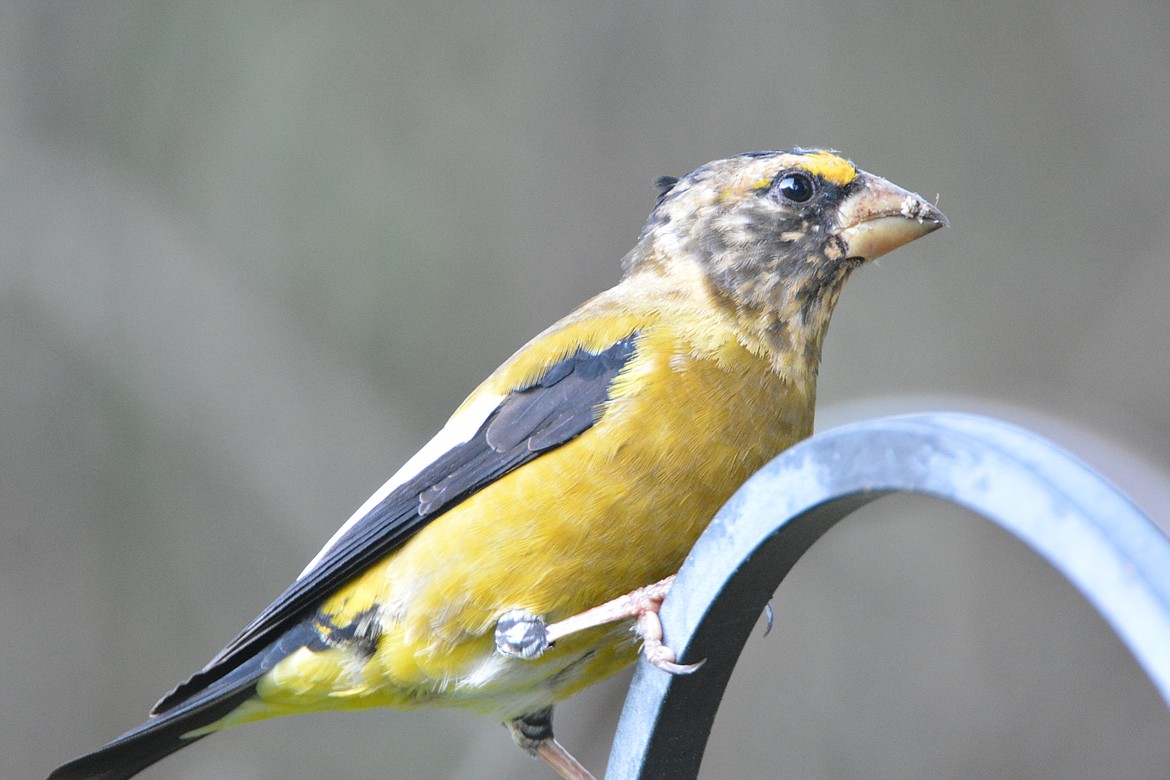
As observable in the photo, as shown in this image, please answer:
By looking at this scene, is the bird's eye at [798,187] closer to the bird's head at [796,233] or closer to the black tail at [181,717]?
the bird's head at [796,233]

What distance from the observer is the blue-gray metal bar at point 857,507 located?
3.10 feet

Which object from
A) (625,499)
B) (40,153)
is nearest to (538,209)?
(40,153)

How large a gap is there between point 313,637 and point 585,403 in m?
0.66

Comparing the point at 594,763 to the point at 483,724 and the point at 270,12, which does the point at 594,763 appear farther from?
the point at 270,12

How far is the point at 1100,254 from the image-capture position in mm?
4648

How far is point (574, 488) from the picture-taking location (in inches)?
83.4

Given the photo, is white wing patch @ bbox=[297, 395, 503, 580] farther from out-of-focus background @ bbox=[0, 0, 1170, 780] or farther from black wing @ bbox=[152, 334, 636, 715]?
out-of-focus background @ bbox=[0, 0, 1170, 780]

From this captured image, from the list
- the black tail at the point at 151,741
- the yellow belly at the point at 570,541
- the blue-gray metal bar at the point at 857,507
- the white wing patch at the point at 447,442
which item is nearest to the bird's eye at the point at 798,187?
the yellow belly at the point at 570,541

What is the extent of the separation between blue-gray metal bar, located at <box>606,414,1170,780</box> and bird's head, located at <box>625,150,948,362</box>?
83 centimetres

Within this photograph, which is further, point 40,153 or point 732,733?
point 40,153

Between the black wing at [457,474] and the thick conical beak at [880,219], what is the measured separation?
0.45m

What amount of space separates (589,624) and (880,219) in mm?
900

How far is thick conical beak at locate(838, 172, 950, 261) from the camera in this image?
231 cm

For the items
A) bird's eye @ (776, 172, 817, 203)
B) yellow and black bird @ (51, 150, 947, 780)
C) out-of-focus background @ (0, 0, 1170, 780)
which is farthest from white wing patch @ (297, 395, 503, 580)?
out-of-focus background @ (0, 0, 1170, 780)
